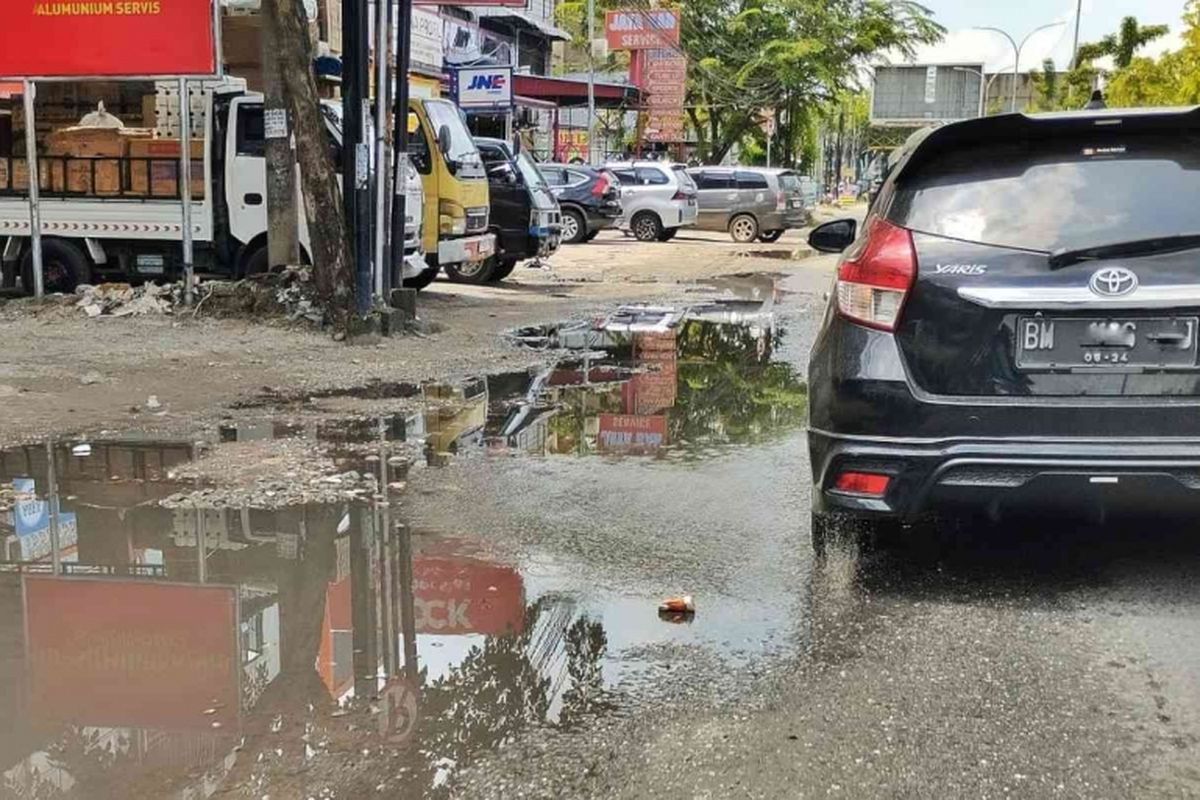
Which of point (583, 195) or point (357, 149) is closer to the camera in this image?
point (357, 149)

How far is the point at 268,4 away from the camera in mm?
11219

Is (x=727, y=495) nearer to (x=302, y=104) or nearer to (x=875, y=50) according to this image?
(x=302, y=104)

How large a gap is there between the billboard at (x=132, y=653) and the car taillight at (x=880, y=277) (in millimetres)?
2433

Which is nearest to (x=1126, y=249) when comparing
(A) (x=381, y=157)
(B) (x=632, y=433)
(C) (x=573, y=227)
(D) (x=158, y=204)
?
(B) (x=632, y=433)

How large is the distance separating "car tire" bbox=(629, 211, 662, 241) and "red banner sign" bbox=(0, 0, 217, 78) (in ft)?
57.1

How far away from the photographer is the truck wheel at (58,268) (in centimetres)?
1353

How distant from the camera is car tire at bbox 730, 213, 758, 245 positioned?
30.3 metres

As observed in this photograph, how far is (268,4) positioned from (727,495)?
24.4 ft

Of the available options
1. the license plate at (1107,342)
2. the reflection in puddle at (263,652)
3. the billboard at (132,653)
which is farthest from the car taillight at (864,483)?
the billboard at (132,653)

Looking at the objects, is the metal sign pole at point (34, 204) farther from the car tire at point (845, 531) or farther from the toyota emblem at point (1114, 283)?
the toyota emblem at point (1114, 283)

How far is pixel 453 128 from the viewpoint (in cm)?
1504

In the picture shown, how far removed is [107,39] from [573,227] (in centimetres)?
1486

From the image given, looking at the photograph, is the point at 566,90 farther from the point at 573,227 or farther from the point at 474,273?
the point at 474,273

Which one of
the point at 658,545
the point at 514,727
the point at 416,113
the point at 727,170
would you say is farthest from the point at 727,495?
the point at 727,170
